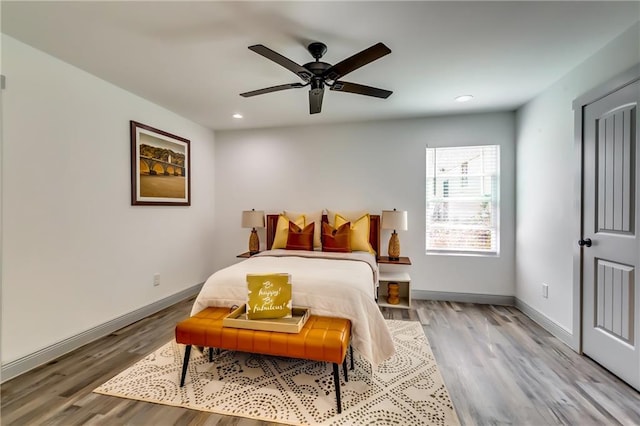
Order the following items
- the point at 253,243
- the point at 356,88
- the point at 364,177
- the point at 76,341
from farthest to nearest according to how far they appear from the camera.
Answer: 1. the point at 253,243
2. the point at 364,177
3. the point at 76,341
4. the point at 356,88

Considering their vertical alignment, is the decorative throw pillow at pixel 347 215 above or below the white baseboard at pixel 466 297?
above

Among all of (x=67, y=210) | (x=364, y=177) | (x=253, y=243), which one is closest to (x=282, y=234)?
(x=253, y=243)

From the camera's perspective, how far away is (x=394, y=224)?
3.55 metres

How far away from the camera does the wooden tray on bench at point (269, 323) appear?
71.3 inches

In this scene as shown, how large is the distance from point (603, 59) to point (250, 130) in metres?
4.04

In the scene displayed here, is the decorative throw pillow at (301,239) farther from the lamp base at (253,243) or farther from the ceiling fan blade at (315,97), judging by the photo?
the ceiling fan blade at (315,97)

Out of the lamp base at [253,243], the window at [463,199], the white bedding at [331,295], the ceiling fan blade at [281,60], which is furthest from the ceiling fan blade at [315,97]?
the lamp base at [253,243]

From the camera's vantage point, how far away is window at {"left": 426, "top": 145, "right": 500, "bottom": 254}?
371 centimetres

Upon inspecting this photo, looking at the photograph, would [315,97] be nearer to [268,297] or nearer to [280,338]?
[268,297]

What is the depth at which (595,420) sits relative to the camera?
1639 millimetres

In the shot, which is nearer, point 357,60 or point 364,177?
point 357,60

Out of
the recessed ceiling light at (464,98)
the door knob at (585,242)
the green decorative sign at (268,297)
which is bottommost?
the green decorative sign at (268,297)

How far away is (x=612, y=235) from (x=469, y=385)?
1.58 m

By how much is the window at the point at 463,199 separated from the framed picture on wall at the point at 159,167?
342 cm
